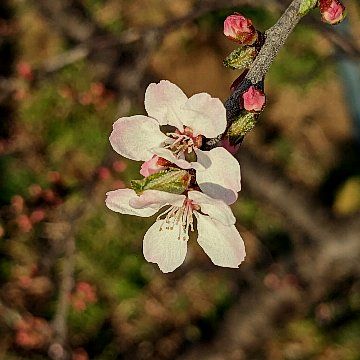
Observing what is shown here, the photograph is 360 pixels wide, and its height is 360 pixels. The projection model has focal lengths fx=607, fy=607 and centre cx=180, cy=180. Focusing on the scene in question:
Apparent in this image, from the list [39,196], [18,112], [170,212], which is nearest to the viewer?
[170,212]

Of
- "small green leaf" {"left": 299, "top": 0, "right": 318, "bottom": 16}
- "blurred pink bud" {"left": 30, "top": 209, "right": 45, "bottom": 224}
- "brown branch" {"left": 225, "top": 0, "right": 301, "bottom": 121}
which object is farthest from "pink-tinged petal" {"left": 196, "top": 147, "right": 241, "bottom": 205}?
"blurred pink bud" {"left": 30, "top": 209, "right": 45, "bottom": 224}

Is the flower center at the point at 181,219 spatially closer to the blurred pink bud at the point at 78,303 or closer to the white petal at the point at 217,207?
the white petal at the point at 217,207

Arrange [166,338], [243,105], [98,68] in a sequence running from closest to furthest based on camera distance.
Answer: [243,105]
[98,68]
[166,338]

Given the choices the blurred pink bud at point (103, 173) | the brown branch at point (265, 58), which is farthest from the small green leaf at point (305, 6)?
the blurred pink bud at point (103, 173)

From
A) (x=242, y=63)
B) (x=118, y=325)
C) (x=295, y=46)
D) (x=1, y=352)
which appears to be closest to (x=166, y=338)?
(x=118, y=325)

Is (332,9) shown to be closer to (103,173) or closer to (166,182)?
(166,182)

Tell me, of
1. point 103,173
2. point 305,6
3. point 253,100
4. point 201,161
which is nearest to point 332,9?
point 305,6

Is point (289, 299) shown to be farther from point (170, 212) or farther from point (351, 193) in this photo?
point (170, 212)
